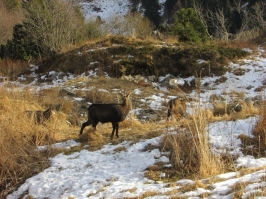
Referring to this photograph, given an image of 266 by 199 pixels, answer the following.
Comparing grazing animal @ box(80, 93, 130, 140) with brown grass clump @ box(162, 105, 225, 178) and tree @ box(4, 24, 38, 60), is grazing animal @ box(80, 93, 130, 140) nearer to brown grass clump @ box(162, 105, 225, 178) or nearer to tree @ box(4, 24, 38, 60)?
brown grass clump @ box(162, 105, 225, 178)

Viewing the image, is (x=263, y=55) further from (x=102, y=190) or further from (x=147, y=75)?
(x=102, y=190)

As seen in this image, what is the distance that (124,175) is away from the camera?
459cm

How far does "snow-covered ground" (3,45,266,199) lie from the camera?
390 centimetres

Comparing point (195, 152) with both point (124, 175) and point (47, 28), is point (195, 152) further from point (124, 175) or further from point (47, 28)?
point (47, 28)

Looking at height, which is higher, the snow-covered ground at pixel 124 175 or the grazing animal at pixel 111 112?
the grazing animal at pixel 111 112

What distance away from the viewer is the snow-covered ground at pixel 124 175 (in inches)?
154

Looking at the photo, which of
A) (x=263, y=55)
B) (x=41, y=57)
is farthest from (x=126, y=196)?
(x=41, y=57)

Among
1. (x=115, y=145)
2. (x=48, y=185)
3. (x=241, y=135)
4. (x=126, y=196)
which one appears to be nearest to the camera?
(x=126, y=196)

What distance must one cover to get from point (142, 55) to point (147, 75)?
123 cm

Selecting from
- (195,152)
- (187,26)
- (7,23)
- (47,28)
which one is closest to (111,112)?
(195,152)

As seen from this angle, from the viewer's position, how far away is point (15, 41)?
23.0 metres

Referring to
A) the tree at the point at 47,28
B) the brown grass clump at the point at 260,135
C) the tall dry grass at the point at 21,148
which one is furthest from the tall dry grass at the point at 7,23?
the brown grass clump at the point at 260,135

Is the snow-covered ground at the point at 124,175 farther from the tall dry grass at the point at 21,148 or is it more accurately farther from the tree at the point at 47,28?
the tree at the point at 47,28

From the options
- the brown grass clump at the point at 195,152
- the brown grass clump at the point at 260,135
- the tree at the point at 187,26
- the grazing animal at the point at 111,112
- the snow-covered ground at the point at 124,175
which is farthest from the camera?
the tree at the point at 187,26
